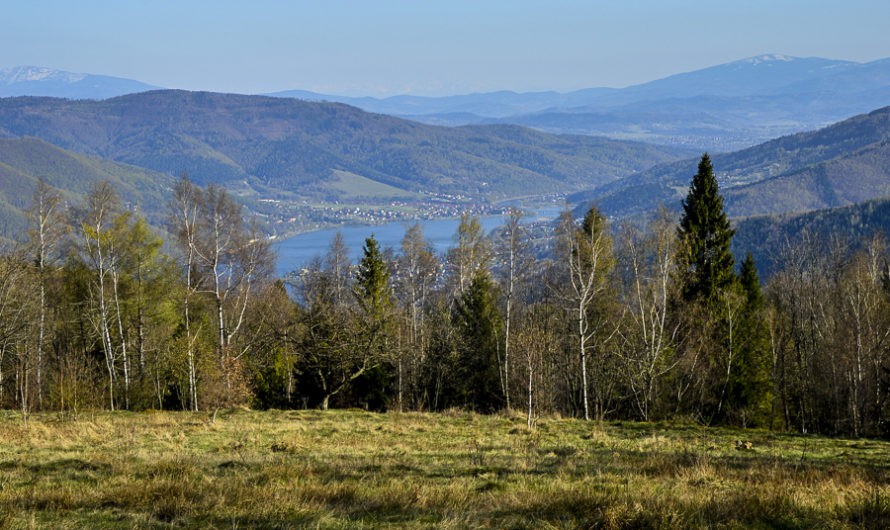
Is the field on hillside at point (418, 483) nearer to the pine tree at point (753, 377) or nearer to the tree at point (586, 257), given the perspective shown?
the tree at point (586, 257)

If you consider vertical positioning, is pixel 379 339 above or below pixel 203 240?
below

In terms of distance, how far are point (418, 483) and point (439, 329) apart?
101ft

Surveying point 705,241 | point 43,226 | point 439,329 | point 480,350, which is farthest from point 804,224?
point 43,226

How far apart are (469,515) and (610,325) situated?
30916 millimetres

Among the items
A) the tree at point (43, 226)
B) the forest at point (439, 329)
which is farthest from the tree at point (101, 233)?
the tree at point (43, 226)

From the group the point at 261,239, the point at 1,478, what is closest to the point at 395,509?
the point at 1,478

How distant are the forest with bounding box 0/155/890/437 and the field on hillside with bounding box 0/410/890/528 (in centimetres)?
1138

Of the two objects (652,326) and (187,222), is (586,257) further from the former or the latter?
(187,222)

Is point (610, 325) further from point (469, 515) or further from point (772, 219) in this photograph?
point (772, 219)

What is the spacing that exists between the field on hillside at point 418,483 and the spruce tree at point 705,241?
17569 mm

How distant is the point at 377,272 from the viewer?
3916 cm

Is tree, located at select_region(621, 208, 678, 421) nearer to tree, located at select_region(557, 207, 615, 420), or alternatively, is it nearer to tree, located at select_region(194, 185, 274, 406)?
tree, located at select_region(557, 207, 615, 420)

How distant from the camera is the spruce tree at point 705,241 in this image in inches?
1421

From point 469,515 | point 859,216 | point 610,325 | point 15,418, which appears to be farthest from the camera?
point 859,216
